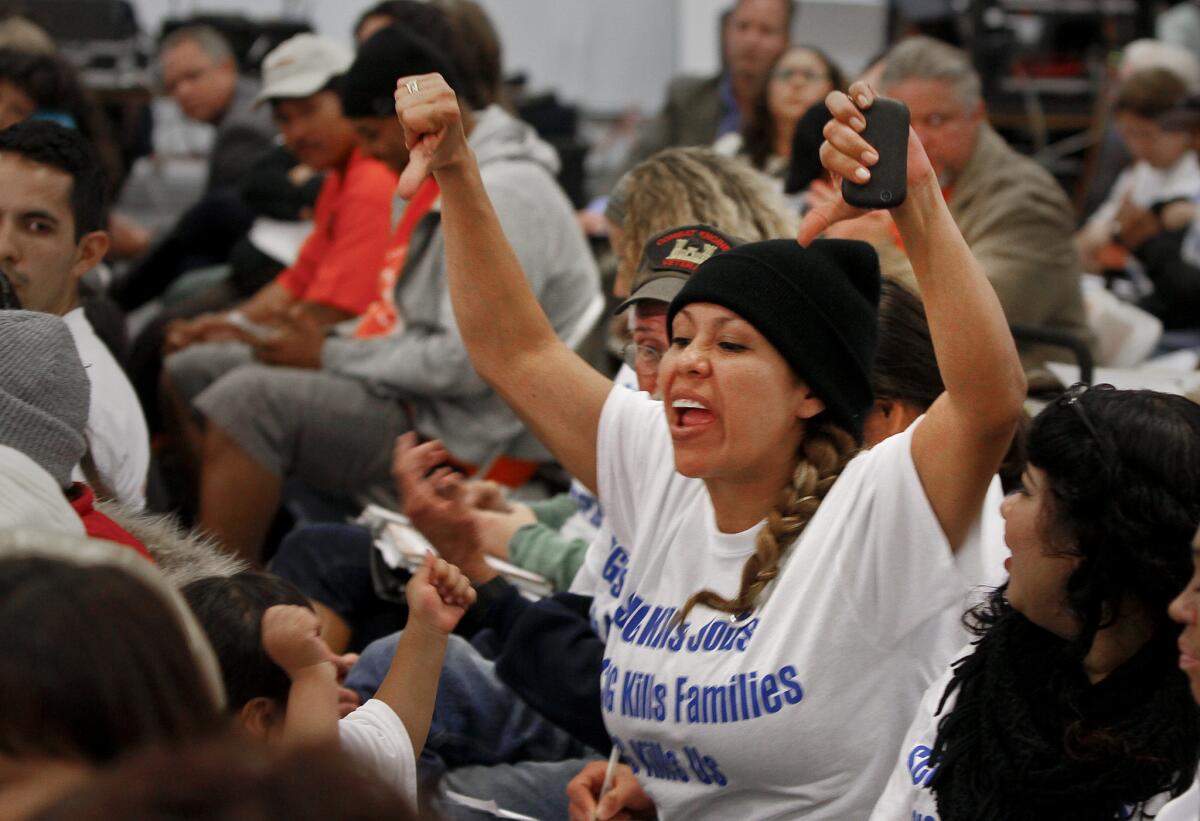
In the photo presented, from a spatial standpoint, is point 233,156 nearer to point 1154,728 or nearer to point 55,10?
point 55,10

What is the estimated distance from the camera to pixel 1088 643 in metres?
1.80

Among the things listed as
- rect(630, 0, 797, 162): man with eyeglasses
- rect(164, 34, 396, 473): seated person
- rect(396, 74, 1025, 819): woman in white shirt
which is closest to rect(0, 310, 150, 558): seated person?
rect(396, 74, 1025, 819): woman in white shirt

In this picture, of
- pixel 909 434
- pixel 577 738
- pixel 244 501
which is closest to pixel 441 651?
pixel 577 738

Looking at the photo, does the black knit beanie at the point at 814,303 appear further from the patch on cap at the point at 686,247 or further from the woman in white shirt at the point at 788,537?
the patch on cap at the point at 686,247

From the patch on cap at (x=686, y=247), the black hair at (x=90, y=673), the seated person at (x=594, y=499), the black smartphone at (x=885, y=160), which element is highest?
the black smartphone at (x=885, y=160)

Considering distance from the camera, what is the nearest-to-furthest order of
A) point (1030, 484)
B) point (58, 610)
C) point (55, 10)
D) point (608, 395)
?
point (58, 610)
point (1030, 484)
point (608, 395)
point (55, 10)

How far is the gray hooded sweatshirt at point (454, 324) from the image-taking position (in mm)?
3762

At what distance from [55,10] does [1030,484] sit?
22.4 ft

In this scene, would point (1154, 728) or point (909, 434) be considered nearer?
point (1154, 728)

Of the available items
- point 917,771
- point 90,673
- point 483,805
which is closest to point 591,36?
point 483,805

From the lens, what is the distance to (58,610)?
1.09 m

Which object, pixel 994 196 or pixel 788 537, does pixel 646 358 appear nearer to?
pixel 788 537

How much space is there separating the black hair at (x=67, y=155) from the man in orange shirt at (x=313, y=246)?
3.21 feet

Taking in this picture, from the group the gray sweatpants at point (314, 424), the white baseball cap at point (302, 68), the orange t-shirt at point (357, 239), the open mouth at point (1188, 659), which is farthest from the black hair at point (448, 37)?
the open mouth at point (1188, 659)
